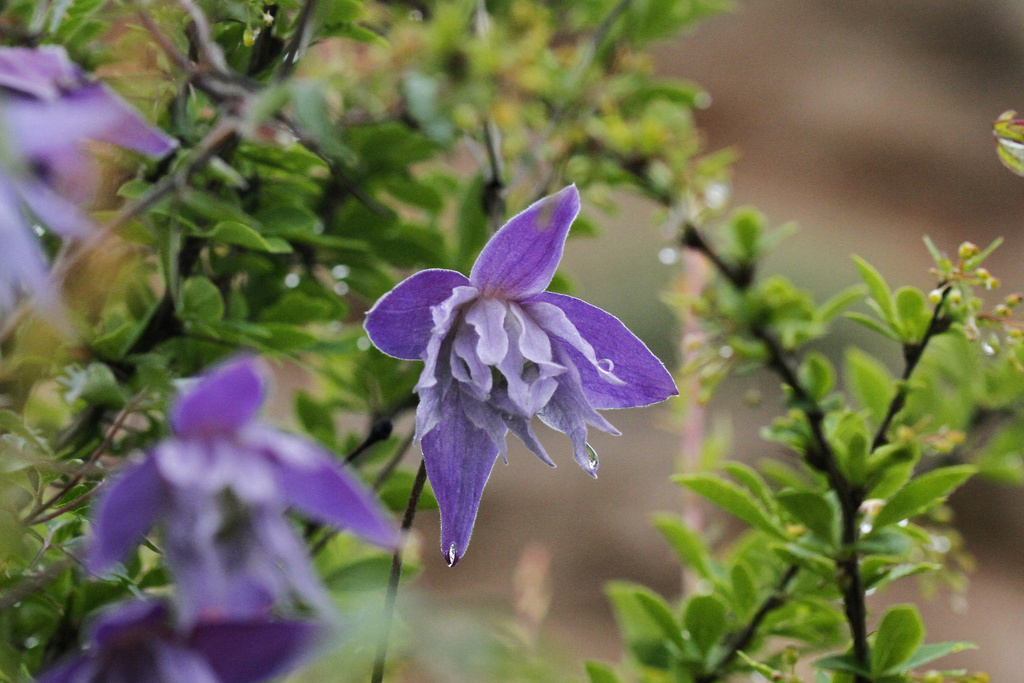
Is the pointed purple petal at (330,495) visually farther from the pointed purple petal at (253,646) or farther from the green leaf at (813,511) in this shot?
the green leaf at (813,511)

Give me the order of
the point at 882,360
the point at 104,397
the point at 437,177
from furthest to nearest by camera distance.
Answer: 1. the point at 882,360
2. the point at 437,177
3. the point at 104,397

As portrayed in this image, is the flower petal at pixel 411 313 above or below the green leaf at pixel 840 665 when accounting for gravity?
above

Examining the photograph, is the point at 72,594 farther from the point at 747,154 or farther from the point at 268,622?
the point at 747,154

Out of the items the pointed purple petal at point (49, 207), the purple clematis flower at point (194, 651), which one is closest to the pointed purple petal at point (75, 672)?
the purple clematis flower at point (194, 651)

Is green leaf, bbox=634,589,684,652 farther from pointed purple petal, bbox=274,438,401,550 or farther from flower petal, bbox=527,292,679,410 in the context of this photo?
pointed purple petal, bbox=274,438,401,550

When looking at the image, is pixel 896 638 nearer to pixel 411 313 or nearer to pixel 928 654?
pixel 928 654

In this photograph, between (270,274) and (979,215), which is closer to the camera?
(270,274)

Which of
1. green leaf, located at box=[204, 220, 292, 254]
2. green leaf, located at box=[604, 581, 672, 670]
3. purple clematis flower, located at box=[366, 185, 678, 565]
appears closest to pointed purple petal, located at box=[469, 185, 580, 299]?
purple clematis flower, located at box=[366, 185, 678, 565]

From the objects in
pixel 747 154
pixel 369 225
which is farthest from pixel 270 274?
pixel 747 154
